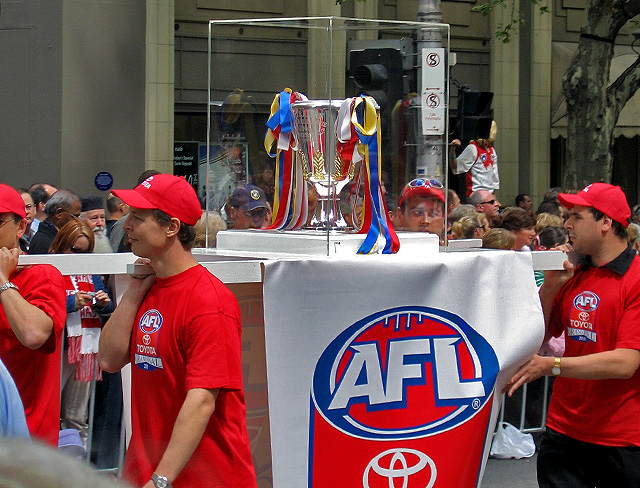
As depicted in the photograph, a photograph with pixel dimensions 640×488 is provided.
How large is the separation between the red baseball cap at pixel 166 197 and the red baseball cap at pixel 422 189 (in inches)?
51.2

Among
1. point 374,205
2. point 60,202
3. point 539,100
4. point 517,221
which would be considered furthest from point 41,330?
point 539,100

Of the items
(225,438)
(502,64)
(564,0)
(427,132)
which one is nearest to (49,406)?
(225,438)

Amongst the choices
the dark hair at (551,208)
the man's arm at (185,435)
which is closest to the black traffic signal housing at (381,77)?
the man's arm at (185,435)

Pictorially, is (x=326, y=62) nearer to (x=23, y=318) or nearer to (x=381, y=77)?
(x=381, y=77)

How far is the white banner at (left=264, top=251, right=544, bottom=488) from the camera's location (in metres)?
3.50

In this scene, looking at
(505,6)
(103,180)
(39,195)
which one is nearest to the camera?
(39,195)

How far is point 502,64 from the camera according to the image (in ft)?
61.2

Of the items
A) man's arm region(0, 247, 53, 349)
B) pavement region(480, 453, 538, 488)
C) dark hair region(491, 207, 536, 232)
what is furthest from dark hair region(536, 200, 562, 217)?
man's arm region(0, 247, 53, 349)

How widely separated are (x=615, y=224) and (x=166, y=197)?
2157 millimetres

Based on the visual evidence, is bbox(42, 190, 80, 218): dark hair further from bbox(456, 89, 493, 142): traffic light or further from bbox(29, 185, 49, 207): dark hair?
bbox(456, 89, 493, 142): traffic light

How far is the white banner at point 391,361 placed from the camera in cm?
350

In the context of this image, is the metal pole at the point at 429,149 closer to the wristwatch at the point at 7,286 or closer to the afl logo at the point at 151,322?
the afl logo at the point at 151,322

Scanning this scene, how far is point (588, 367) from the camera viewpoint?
3.96 metres

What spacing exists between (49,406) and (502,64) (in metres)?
16.4
